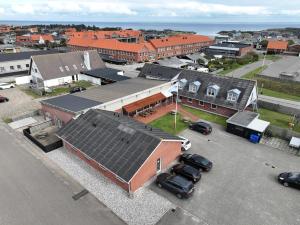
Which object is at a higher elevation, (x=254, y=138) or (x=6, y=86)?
(x=6, y=86)

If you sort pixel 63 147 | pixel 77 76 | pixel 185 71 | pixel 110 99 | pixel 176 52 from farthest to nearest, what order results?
pixel 176 52, pixel 77 76, pixel 185 71, pixel 110 99, pixel 63 147

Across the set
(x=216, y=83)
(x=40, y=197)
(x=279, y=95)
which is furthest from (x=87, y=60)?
(x=279, y=95)

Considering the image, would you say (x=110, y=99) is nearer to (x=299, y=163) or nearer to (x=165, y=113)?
(x=165, y=113)

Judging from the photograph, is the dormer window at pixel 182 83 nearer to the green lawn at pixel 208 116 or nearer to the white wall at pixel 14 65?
the green lawn at pixel 208 116

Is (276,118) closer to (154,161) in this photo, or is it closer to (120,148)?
(154,161)

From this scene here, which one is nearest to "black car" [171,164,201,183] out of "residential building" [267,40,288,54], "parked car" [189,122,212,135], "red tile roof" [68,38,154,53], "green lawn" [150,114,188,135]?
"green lawn" [150,114,188,135]

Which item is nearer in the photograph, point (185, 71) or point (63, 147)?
point (63, 147)

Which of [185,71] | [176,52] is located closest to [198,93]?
[185,71]
